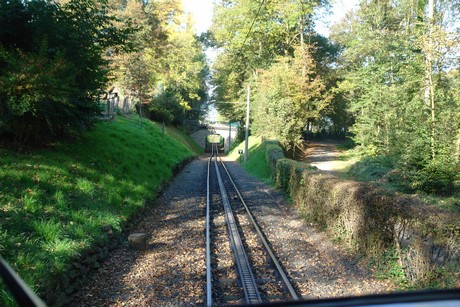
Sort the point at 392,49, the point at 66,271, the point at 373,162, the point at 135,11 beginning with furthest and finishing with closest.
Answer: the point at 135,11 < the point at 392,49 < the point at 373,162 < the point at 66,271

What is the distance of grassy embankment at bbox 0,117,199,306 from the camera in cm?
584

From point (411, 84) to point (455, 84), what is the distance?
1845mm

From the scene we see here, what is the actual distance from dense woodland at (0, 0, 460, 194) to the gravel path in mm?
4674

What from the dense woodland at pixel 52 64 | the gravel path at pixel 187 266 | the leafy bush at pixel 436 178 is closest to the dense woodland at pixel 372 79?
the leafy bush at pixel 436 178

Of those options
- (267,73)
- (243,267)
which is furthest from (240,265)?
(267,73)

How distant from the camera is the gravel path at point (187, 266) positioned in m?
6.16

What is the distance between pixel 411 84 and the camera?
16.0m

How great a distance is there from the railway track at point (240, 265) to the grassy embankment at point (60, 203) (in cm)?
260

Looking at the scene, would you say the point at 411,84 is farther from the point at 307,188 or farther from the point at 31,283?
the point at 31,283

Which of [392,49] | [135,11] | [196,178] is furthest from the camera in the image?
[135,11]

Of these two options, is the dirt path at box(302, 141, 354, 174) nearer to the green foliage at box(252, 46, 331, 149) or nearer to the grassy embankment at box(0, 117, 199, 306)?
the green foliage at box(252, 46, 331, 149)

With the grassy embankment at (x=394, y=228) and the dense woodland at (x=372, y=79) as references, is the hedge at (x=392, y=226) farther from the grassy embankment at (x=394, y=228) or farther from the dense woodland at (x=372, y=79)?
the dense woodland at (x=372, y=79)

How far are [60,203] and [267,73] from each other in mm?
28356

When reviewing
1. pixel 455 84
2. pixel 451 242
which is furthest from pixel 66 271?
pixel 455 84
